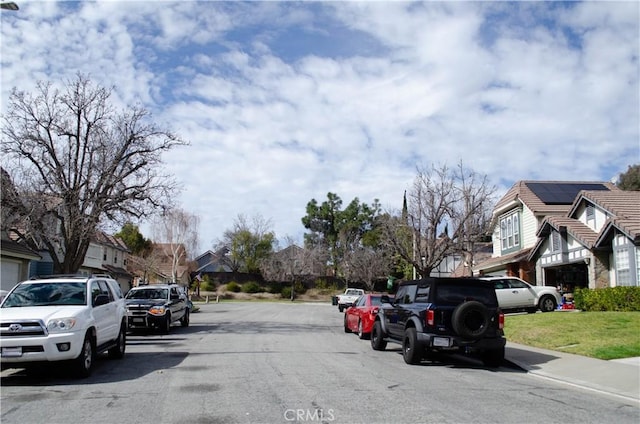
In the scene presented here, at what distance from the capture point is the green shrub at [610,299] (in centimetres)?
2022

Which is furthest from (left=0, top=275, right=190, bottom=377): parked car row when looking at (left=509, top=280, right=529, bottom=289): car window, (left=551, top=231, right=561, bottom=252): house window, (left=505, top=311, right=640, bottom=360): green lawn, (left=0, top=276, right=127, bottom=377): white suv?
(left=551, top=231, right=561, bottom=252): house window

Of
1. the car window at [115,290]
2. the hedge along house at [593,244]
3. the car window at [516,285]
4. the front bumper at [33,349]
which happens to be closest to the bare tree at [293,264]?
the hedge along house at [593,244]

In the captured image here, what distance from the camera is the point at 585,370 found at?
11992mm

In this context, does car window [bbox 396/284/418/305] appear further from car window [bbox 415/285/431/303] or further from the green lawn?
the green lawn

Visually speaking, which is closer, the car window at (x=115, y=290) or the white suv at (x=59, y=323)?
the white suv at (x=59, y=323)

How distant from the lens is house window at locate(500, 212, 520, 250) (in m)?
36.6

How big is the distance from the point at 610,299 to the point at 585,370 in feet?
33.1

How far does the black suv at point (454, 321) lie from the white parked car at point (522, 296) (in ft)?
38.7

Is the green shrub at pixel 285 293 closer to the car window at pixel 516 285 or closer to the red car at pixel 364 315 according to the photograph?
the car window at pixel 516 285

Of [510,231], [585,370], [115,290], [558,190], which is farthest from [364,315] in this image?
[558,190]

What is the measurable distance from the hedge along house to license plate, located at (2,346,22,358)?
20422mm

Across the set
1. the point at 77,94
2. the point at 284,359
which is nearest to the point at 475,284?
the point at 284,359

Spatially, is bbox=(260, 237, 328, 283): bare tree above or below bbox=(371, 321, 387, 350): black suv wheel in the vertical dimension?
above

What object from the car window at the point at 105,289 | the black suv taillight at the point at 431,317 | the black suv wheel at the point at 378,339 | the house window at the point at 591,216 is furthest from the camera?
the house window at the point at 591,216
